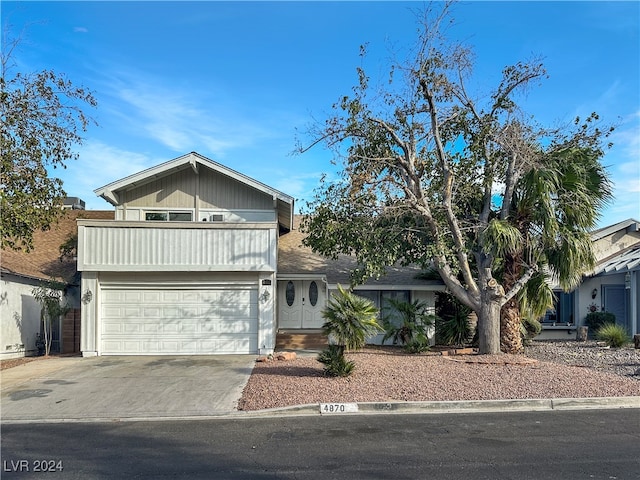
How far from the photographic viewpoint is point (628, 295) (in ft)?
69.9

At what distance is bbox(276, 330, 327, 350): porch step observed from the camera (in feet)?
57.1

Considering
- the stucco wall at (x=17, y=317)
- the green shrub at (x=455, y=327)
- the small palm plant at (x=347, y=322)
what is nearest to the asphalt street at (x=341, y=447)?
the small palm plant at (x=347, y=322)

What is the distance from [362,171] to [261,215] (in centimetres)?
508

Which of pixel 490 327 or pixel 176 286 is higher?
pixel 176 286

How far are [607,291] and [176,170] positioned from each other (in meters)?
18.0

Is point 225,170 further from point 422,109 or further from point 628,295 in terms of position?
point 628,295

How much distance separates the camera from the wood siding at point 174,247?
597 inches

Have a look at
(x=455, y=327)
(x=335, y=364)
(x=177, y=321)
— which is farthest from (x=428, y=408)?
(x=177, y=321)

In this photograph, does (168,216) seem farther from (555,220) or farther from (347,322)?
(555,220)

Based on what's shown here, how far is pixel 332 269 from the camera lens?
63.9 ft

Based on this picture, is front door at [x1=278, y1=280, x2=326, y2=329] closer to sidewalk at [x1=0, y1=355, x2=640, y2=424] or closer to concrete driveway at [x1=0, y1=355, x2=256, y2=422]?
concrete driveway at [x1=0, y1=355, x2=256, y2=422]

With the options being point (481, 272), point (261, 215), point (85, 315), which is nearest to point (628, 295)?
point (481, 272)

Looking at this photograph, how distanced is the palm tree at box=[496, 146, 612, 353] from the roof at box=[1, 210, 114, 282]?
13700mm

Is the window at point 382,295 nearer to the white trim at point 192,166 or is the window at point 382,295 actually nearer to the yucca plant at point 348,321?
the white trim at point 192,166
